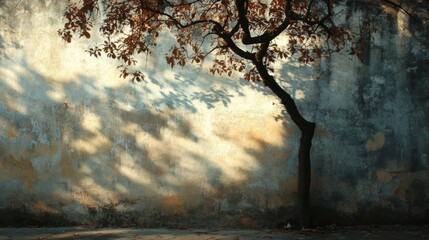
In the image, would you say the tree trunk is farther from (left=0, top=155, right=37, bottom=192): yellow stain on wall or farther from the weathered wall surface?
(left=0, top=155, right=37, bottom=192): yellow stain on wall

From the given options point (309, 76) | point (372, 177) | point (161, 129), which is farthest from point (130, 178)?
point (372, 177)

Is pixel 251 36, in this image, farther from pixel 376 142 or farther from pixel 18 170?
pixel 18 170

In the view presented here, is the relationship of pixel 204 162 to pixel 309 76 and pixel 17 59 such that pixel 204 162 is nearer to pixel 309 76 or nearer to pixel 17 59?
pixel 309 76

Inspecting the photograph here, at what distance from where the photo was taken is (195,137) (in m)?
7.88

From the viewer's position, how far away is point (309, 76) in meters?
7.82

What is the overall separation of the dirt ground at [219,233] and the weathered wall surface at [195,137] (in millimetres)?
286

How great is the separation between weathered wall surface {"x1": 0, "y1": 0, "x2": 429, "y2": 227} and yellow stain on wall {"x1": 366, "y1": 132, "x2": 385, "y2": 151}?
2 centimetres

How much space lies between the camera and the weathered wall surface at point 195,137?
7.71 meters

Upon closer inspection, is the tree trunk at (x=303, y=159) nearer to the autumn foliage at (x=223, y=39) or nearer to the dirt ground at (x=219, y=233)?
the dirt ground at (x=219, y=233)

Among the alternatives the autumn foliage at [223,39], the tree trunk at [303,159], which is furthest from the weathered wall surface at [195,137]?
the tree trunk at [303,159]

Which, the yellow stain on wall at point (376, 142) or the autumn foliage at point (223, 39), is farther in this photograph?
the yellow stain on wall at point (376, 142)

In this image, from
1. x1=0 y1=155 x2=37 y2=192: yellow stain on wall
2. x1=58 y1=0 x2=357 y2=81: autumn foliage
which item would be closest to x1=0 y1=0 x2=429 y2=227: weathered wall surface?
x1=0 y1=155 x2=37 y2=192: yellow stain on wall

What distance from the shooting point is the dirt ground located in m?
6.89

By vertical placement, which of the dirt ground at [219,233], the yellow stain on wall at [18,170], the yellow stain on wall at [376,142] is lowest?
the dirt ground at [219,233]
